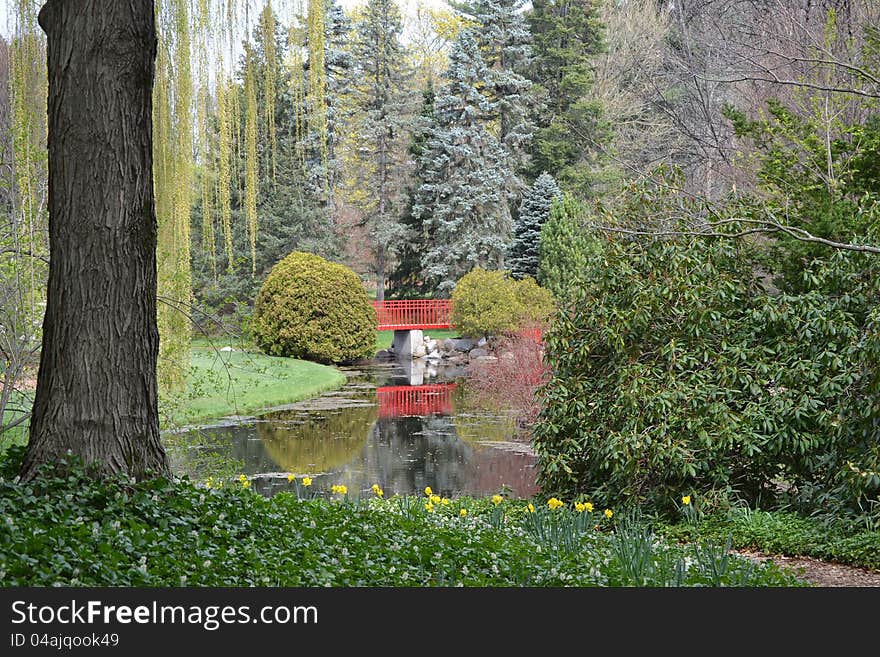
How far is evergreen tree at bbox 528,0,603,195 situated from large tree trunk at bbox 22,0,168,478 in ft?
83.7

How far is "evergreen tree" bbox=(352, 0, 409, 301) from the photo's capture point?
30.0 meters

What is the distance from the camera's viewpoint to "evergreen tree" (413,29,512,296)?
97.6ft

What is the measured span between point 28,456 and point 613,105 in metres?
29.0

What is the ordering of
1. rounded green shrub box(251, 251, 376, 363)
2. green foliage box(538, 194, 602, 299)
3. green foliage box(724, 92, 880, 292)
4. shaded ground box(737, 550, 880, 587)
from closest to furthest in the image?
shaded ground box(737, 550, 880, 587) → green foliage box(724, 92, 880, 292) → rounded green shrub box(251, 251, 376, 363) → green foliage box(538, 194, 602, 299)

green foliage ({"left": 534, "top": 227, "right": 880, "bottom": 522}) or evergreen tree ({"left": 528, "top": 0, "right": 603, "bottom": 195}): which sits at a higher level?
evergreen tree ({"left": 528, "top": 0, "right": 603, "bottom": 195})

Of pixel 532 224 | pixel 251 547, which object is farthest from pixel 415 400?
pixel 251 547

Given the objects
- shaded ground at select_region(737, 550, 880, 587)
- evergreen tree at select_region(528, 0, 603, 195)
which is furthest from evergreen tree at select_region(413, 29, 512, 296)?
shaded ground at select_region(737, 550, 880, 587)

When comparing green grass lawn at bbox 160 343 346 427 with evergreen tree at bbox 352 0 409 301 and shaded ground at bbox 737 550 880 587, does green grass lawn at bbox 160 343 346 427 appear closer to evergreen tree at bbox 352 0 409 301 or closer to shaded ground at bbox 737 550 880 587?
shaded ground at bbox 737 550 880 587

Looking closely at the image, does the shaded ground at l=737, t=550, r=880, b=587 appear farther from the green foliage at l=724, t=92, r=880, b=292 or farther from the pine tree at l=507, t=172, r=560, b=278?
the pine tree at l=507, t=172, r=560, b=278

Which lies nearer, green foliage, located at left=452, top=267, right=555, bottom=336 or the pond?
the pond

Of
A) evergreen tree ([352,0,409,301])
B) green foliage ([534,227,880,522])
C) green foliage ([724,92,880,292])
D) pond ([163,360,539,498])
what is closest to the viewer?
green foliage ([534,227,880,522])

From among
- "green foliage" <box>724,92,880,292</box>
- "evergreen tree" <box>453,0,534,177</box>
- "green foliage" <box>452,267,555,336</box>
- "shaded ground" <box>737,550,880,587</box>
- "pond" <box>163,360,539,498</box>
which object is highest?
"evergreen tree" <box>453,0,534,177</box>

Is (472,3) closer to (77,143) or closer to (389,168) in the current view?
(389,168)

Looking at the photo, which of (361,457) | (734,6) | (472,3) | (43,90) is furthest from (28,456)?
(472,3)
